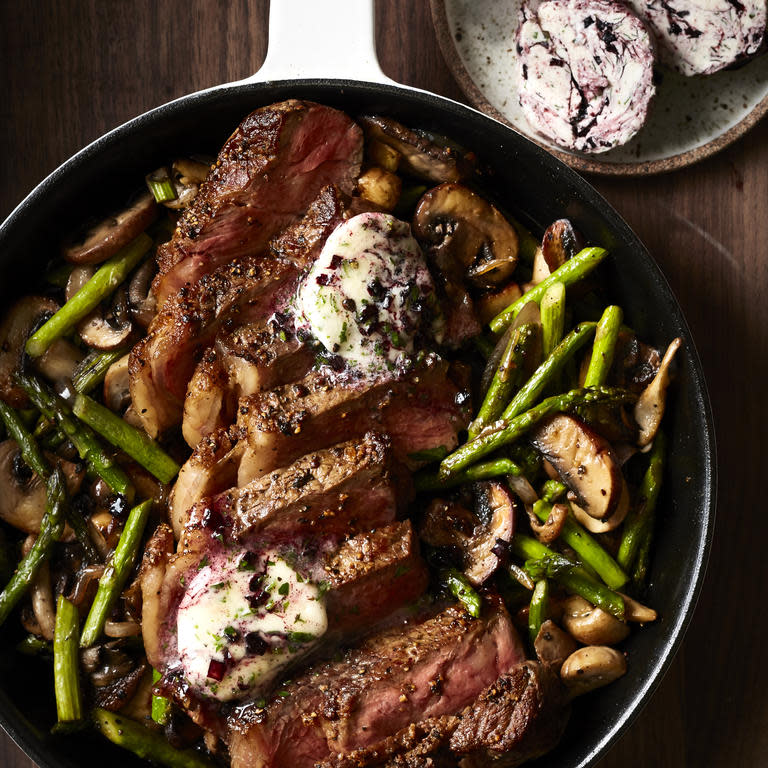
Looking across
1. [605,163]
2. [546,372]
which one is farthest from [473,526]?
[605,163]

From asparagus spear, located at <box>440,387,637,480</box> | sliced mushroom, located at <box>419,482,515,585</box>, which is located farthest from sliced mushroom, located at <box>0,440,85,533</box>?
asparagus spear, located at <box>440,387,637,480</box>

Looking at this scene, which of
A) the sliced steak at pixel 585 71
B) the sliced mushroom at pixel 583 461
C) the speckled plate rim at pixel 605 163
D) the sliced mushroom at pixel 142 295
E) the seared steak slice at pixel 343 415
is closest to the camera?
the seared steak slice at pixel 343 415

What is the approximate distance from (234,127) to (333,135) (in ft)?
1.57

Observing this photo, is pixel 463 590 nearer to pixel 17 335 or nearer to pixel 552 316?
pixel 552 316

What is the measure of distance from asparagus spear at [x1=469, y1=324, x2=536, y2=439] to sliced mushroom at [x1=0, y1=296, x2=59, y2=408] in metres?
1.90

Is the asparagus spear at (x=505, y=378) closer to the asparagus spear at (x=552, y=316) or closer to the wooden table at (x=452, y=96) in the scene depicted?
the asparagus spear at (x=552, y=316)

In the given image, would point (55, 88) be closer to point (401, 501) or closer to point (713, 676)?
point (401, 501)

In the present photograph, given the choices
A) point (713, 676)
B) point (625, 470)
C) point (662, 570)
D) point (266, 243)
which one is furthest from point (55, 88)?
point (713, 676)

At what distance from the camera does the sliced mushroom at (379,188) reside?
11.7ft

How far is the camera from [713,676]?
405 cm

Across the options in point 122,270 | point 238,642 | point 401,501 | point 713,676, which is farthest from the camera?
point 713,676

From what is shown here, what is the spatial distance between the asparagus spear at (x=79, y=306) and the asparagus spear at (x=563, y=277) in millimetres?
1625

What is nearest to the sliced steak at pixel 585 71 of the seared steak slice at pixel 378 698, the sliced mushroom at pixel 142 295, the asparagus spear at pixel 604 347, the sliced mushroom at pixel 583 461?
the asparagus spear at pixel 604 347

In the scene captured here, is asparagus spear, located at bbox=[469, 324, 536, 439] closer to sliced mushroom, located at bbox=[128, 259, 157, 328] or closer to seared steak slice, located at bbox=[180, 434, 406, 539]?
seared steak slice, located at bbox=[180, 434, 406, 539]
